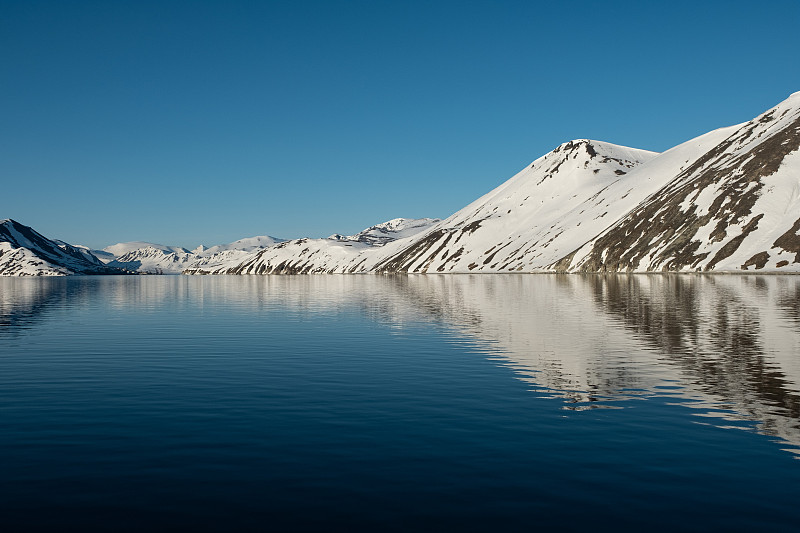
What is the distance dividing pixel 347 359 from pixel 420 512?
2518 cm

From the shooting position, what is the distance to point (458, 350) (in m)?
42.6

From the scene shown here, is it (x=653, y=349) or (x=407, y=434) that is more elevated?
(x=653, y=349)

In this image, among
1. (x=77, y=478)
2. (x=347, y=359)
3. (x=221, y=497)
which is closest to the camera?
(x=221, y=497)

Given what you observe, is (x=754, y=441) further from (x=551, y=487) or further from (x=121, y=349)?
(x=121, y=349)

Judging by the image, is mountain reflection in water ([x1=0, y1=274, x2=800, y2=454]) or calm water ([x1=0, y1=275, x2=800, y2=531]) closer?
calm water ([x1=0, y1=275, x2=800, y2=531])

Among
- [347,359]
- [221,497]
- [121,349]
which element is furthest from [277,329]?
[221,497]

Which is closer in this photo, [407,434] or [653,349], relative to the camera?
[407,434]

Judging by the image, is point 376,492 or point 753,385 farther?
point 753,385

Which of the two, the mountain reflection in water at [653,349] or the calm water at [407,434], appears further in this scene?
the mountain reflection in water at [653,349]

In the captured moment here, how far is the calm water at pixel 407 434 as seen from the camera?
14.6 meters

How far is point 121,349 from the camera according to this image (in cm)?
4494

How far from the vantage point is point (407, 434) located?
2130cm

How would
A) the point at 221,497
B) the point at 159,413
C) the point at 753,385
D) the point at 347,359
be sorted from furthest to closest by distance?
1. the point at 347,359
2. the point at 753,385
3. the point at 159,413
4. the point at 221,497

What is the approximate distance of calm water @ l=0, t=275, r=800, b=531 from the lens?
14555 millimetres
